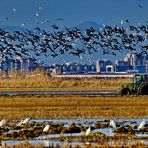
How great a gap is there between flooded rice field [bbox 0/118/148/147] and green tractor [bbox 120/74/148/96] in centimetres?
2326

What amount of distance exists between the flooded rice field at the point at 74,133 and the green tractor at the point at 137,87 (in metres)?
23.3

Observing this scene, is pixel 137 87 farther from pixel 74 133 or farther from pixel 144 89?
pixel 74 133

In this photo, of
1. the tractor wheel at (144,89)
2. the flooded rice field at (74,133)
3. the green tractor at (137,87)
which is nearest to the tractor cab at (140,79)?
the green tractor at (137,87)

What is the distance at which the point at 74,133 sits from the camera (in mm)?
23375

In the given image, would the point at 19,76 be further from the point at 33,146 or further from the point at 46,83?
the point at 33,146

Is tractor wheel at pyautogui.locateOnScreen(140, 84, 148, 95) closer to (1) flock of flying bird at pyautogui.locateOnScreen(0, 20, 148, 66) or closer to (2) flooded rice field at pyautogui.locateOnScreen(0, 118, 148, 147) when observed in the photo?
(1) flock of flying bird at pyautogui.locateOnScreen(0, 20, 148, 66)

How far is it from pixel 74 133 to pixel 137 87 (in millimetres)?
29405

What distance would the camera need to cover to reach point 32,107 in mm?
38875

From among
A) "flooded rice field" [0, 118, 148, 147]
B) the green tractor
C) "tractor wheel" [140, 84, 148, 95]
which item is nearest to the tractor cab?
the green tractor

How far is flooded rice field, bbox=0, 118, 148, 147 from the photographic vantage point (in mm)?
20750

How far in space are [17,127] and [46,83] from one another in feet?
236

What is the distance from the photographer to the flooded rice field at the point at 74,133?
68.1 feet

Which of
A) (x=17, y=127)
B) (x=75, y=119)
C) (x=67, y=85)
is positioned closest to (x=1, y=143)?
(x=17, y=127)

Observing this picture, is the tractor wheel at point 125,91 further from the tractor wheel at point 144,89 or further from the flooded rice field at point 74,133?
the flooded rice field at point 74,133
